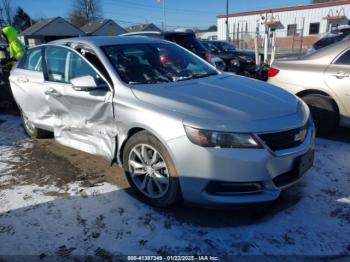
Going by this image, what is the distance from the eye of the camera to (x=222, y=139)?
2.68 metres

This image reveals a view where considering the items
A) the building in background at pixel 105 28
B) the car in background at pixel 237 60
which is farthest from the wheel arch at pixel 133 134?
the building in background at pixel 105 28

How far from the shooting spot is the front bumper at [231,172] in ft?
8.73

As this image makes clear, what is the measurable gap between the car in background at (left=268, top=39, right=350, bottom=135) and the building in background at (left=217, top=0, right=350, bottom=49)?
28985 millimetres

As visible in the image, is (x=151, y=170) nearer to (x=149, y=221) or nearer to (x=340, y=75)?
(x=149, y=221)

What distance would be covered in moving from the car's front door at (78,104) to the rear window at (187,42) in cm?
625

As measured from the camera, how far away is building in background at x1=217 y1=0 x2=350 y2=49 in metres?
36.0

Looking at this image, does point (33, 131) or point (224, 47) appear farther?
point (224, 47)

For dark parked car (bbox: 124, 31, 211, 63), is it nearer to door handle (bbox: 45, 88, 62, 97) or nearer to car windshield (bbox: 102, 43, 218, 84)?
car windshield (bbox: 102, 43, 218, 84)

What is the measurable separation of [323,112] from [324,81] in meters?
0.45

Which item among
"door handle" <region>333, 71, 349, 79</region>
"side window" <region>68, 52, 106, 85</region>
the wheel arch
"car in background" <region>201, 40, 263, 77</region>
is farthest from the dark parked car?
the wheel arch

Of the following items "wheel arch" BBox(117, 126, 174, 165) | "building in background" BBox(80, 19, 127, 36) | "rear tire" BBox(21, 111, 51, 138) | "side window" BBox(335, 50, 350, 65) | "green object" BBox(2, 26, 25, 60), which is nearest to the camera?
"wheel arch" BBox(117, 126, 174, 165)

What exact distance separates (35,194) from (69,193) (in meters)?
0.37

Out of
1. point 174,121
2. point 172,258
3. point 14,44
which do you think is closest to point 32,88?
point 174,121

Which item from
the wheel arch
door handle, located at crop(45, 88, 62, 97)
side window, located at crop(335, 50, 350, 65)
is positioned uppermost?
side window, located at crop(335, 50, 350, 65)
